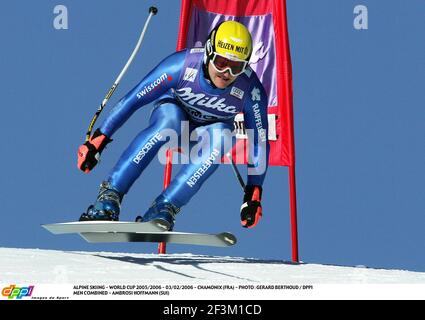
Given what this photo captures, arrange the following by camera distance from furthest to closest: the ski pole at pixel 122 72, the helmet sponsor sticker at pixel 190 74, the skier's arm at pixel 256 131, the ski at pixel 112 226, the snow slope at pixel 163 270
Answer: the ski pole at pixel 122 72 < the skier's arm at pixel 256 131 < the helmet sponsor sticker at pixel 190 74 < the ski at pixel 112 226 < the snow slope at pixel 163 270

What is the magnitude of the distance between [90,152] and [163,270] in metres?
0.94

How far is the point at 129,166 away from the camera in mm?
7102

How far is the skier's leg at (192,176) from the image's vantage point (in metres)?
7.05

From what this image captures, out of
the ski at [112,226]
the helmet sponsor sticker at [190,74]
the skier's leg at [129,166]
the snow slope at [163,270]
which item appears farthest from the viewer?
the helmet sponsor sticker at [190,74]

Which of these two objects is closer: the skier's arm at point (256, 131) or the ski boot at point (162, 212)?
the ski boot at point (162, 212)

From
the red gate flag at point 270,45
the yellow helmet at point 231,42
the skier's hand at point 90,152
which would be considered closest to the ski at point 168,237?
the skier's hand at point 90,152

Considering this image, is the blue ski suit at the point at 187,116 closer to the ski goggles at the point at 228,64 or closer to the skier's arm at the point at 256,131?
the skier's arm at the point at 256,131

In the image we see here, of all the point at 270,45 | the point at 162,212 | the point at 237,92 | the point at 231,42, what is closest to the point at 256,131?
the point at 237,92

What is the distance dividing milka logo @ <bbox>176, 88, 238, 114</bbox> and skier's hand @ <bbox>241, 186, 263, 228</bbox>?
1.87 feet

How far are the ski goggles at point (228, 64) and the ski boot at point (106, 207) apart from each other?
3.39ft

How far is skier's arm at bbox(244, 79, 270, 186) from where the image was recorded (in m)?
7.36

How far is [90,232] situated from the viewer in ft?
23.5

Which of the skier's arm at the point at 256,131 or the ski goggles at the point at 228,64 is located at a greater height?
the ski goggles at the point at 228,64
